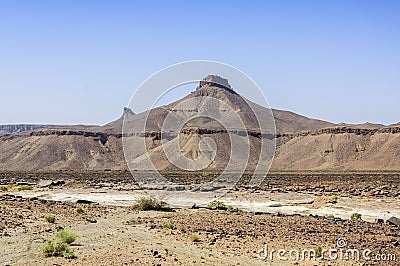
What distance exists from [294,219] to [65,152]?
136 meters

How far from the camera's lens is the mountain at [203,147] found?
5039 inches

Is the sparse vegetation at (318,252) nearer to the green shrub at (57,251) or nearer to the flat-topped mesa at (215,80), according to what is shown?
the green shrub at (57,251)

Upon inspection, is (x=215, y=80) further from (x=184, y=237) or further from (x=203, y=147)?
(x=184, y=237)

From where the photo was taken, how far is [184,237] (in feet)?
70.2

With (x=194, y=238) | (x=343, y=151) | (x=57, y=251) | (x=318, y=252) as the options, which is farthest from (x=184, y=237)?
(x=343, y=151)

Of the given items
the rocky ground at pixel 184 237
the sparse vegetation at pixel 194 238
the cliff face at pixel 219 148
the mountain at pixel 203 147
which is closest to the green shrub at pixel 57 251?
the rocky ground at pixel 184 237

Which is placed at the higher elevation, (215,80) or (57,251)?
(215,80)

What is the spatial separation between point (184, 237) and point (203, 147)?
107996 millimetres

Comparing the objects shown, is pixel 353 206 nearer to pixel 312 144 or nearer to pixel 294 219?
pixel 294 219

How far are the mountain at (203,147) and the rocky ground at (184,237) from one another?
280 feet

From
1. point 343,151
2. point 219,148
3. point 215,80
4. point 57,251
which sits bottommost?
point 57,251

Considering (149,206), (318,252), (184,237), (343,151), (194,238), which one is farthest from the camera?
(343,151)

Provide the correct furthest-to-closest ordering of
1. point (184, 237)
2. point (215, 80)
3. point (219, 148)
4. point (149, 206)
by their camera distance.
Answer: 1. point (219, 148)
2. point (215, 80)
3. point (149, 206)
4. point (184, 237)

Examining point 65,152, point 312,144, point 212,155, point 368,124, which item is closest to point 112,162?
point 65,152
